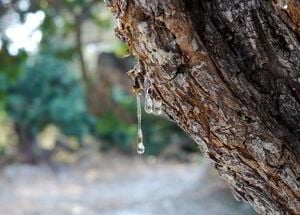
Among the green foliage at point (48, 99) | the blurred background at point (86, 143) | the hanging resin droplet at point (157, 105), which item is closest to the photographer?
the hanging resin droplet at point (157, 105)

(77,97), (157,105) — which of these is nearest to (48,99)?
(77,97)

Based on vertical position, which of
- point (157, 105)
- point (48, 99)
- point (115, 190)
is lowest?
point (115, 190)

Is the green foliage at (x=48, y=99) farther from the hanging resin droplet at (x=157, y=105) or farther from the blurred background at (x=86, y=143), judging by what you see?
the hanging resin droplet at (x=157, y=105)

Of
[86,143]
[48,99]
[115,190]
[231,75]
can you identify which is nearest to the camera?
[231,75]

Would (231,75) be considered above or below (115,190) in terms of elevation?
above

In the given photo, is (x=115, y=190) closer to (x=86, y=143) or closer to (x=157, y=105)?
(x=86, y=143)

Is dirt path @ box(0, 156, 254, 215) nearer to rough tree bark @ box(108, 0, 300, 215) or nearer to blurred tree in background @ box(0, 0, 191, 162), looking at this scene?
blurred tree in background @ box(0, 0, 191, 162)

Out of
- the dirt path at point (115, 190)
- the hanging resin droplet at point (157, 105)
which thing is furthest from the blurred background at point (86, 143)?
the hanging resin droplet at point (157, 105)
